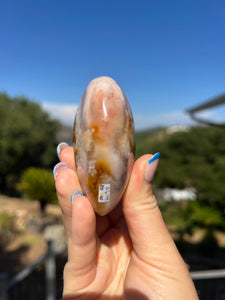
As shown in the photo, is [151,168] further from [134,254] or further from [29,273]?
[29,273]

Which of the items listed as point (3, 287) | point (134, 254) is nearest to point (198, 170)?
point (3, 287)

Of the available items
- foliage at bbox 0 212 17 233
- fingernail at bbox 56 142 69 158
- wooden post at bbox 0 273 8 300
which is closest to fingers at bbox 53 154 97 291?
fingernail at bbox 56 142 69 158

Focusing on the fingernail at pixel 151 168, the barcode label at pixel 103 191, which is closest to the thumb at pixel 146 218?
the fingernail at pixel 151 168

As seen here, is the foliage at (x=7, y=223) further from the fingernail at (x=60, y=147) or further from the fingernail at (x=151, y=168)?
the fingernail at (x=151, y=168)

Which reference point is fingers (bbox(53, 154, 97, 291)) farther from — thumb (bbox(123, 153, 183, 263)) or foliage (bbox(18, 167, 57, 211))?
foliage (bbox(18, 167, 57, 211))

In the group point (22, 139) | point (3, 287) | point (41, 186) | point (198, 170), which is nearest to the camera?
point (3, 287)

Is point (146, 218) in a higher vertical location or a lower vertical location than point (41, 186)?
higher
